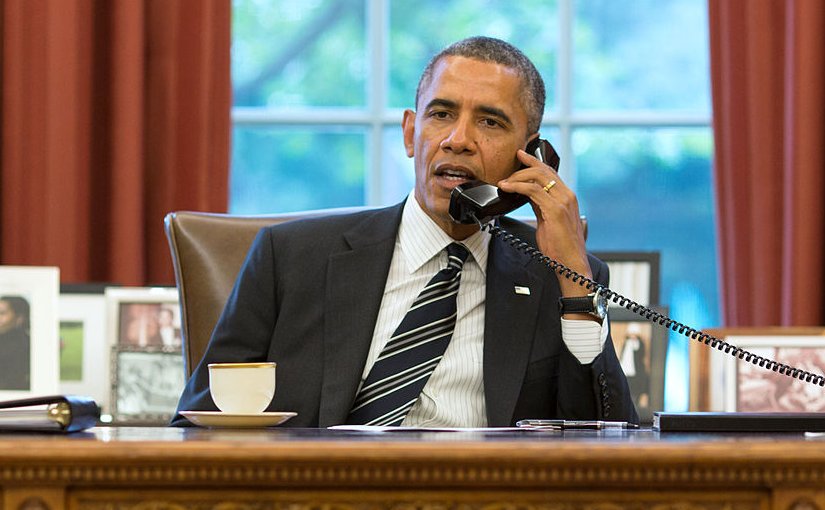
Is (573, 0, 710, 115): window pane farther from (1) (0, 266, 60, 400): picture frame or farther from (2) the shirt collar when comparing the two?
(1) (0, 266, 60, 400): picture frame

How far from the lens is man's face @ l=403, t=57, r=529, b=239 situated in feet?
7.70

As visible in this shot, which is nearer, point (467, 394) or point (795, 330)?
point (467, 394)

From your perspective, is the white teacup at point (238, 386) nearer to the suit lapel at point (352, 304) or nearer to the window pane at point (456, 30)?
the suit lapel at point (352, 304)

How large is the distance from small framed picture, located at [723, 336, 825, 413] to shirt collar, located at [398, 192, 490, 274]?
0.88 metres

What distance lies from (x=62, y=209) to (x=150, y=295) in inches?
27.9

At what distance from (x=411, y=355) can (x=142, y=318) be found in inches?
38.1

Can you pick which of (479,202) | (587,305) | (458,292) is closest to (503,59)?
(479,202)

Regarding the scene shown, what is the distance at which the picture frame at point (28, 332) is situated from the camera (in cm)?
278

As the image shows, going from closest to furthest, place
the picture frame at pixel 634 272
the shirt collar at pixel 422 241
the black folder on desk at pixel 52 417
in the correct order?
the black folder on desk at pixel 52 417 < the shirt collar at pixel 422 241 < the picture frame at pixel 634 272

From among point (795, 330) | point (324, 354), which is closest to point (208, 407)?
point (324, 354)

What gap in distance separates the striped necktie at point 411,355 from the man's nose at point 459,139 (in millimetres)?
208

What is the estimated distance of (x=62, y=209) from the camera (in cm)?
349

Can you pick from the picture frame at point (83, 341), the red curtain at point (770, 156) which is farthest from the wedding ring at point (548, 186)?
the red curtain at point (770, 156)

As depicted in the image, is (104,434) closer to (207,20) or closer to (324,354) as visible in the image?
(324,354)
